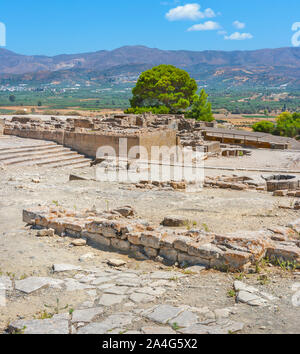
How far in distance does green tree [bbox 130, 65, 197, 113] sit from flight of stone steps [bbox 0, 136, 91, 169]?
2136 cm

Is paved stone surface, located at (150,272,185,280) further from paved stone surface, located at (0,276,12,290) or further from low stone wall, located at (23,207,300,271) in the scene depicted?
paved stone surface, located at (0,276,12,290)

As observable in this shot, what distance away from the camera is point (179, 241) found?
5578mm

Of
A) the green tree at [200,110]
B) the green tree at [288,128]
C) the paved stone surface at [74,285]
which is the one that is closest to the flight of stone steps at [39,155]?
the paved stone surface at [74,285]

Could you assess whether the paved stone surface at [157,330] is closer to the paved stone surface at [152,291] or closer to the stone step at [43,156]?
the paved stone surface at [152,291]

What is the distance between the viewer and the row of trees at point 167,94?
37250mm

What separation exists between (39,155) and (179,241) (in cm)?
1126

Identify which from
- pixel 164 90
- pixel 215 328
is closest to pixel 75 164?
pixel 215 328

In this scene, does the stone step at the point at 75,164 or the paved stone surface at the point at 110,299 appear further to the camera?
the stone step at the point at 75,164

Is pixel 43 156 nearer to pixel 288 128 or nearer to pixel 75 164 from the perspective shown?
pixel 75 164

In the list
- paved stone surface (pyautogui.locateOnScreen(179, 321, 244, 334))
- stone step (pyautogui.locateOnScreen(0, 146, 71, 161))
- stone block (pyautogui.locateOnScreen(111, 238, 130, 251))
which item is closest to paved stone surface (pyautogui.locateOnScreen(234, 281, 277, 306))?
paved stone surface (pyautogui.locateOnScreen(179, 321, 244, 334))

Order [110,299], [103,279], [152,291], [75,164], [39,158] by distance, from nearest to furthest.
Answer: [110,299]
[152,291]
[103,279]
[39,158]
[75,164]

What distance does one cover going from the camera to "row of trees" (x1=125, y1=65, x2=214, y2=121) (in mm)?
37250

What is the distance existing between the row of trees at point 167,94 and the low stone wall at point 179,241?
1165 inches
